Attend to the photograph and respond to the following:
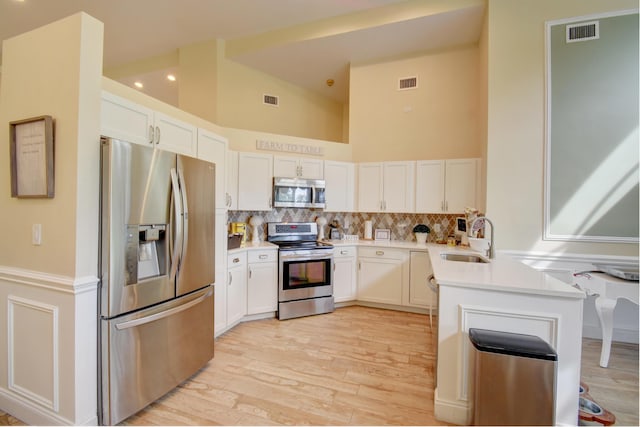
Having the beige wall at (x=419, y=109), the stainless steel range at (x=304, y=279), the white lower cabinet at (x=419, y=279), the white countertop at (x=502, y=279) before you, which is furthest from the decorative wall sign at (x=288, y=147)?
the white countertop at (x=502, y=279)

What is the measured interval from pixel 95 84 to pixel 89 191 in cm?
68

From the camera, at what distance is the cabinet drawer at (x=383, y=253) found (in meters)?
3.78

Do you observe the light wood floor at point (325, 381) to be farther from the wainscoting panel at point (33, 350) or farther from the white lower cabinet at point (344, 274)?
the white lower cabinet at point (344, 274)

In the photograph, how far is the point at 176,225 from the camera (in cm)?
200

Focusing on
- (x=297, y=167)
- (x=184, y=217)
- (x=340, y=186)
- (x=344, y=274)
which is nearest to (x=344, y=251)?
(x=344, y=274)

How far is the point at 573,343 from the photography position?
160 cm

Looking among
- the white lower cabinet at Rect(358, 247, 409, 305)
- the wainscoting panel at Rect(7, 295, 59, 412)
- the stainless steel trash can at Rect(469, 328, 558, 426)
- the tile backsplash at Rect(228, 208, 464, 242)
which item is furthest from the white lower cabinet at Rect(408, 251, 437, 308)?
the wainscoting panel at Rect(7, 295, 59, 412)

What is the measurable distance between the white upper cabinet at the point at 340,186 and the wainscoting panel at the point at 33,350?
3.16 meters

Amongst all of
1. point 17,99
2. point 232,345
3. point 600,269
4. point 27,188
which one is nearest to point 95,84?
point 17,99

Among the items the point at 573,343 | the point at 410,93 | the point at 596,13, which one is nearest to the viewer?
the point at 573,343

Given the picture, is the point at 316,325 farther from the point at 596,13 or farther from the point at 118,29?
the point at 118,29

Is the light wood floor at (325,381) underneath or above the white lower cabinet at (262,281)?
underneath

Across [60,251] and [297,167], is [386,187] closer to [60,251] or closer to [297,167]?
[297,167]

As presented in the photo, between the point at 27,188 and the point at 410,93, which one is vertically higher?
the point at 410,93
